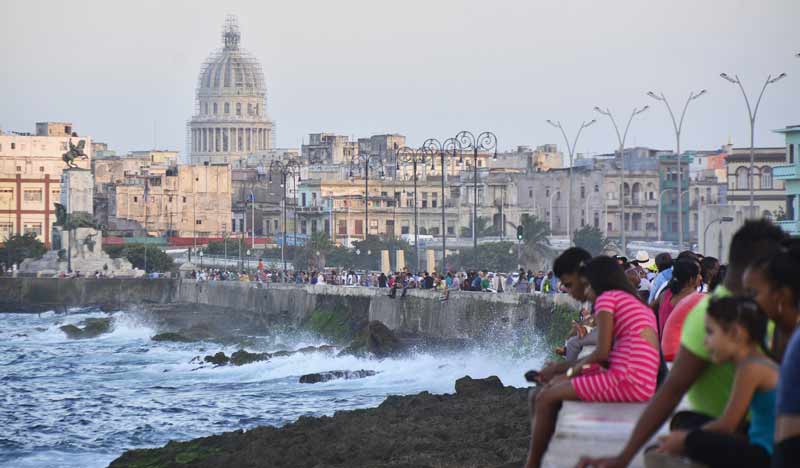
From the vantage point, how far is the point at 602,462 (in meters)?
7.37

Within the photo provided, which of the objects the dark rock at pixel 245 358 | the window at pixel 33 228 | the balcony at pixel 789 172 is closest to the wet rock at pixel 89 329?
the dark rock at pixel 245 358

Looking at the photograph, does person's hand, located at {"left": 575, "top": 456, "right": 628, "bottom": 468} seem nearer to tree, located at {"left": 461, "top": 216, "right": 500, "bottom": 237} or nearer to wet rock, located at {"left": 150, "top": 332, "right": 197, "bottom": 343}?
wet rock, located at {"left": 150, "top": 332, "right": 197, "bottom": 343}

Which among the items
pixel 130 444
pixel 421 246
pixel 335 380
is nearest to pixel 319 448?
pixel 130 444

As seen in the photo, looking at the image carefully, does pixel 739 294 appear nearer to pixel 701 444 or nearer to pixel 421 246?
pixel 701 444

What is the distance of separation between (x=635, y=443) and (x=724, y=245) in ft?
122

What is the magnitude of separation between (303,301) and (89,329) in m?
15.0

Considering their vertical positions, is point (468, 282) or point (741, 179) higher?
point (741, 179)

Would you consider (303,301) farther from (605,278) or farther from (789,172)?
(605,278)

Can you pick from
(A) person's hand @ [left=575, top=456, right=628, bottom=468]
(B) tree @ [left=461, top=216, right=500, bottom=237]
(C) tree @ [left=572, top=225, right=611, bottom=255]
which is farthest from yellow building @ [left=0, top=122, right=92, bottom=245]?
(A) person's hand @ [left=575, top=456, right=628, bottom=468]

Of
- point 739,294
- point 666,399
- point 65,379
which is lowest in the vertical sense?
point 65,379

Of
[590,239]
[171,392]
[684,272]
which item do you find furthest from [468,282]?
[590,239]

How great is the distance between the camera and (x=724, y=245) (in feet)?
143

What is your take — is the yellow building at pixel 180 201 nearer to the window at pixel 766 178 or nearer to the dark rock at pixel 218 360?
the window at pixel 766 178

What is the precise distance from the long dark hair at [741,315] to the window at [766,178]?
254ft
